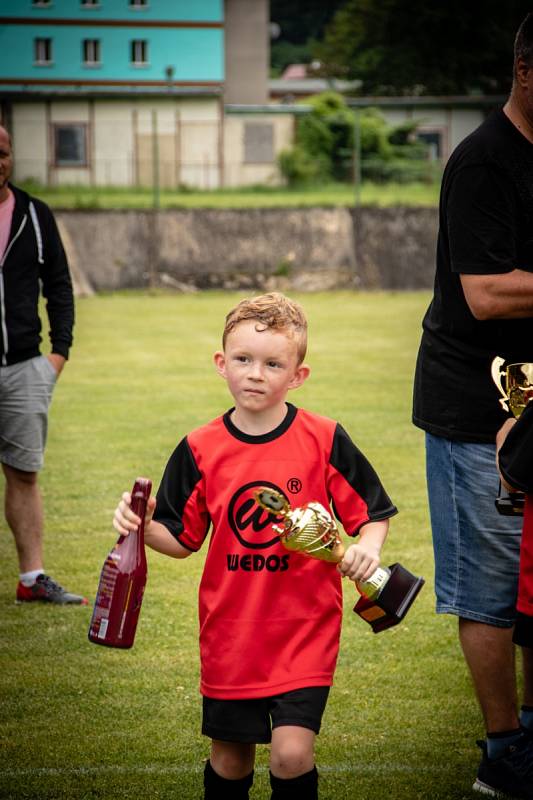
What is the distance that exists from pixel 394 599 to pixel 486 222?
1.10 metres

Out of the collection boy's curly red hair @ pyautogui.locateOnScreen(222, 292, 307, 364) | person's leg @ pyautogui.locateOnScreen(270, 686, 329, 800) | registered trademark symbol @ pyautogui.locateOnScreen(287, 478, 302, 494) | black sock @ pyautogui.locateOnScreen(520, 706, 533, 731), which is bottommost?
black sock @ pyautogui.locateOnScreen(520, 706, 533, 731)

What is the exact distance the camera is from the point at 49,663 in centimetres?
553

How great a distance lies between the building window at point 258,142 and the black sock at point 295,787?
36835 millimetres

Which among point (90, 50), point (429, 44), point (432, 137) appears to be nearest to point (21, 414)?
point (432, 137)

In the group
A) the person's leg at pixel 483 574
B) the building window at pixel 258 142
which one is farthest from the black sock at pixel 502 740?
the building window at pixel 258 142

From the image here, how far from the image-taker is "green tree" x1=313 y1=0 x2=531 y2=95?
167 feet

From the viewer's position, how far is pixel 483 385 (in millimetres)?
3920

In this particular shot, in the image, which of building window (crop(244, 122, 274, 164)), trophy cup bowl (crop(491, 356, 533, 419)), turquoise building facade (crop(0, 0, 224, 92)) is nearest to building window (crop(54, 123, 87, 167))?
building window (crop(244, 122, 274, 164))

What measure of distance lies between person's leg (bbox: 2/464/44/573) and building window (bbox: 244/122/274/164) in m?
33.8

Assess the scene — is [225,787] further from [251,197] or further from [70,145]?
[70,145]

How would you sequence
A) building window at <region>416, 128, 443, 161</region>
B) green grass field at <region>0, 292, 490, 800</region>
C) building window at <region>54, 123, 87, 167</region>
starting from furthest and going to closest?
building window at <region>416, 128, 443, 161</region> < building window at <region>54, 123, 87, 167</region> < green grass field at <region>0, 292, 490, 800</region>

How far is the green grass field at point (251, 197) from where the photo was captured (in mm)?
29562

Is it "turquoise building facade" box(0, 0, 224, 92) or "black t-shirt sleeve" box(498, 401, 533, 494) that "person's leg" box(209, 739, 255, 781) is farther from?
"turquoise building facade" box(0, 0, 224, 92)

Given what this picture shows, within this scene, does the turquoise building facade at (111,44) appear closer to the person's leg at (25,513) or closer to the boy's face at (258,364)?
the person's leg at (25,513)
